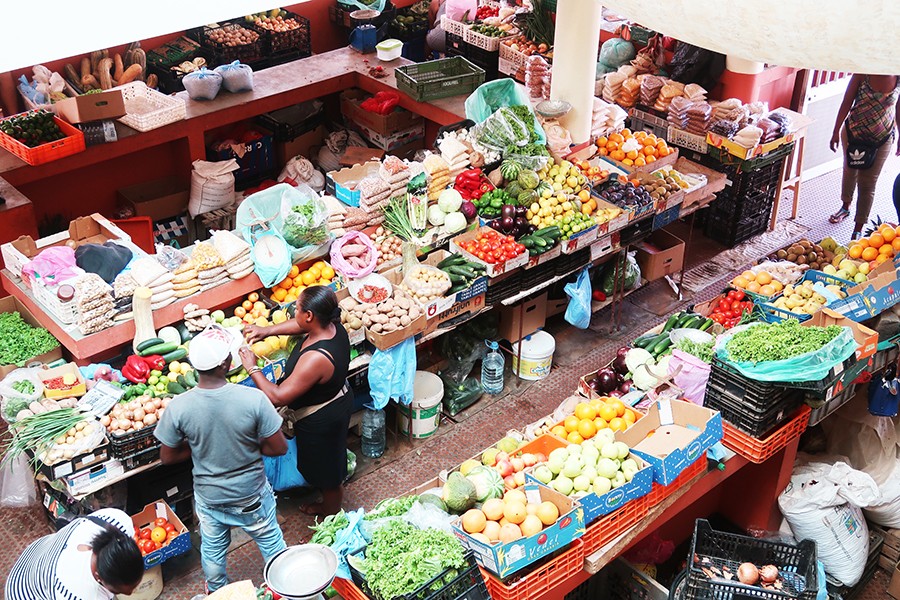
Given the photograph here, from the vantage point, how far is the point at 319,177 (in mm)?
8719

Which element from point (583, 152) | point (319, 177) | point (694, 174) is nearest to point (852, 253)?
point (694, 174)

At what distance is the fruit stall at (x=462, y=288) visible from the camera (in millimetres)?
4422

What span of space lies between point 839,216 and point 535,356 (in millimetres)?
4341

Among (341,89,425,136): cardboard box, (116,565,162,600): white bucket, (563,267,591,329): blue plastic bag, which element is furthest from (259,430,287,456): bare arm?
(341,89,425,136): cardboard box

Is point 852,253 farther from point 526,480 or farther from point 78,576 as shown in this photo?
point 78,576

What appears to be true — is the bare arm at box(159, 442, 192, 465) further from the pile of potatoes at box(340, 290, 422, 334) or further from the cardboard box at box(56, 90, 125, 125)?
the cardboard box at box(56, 90, 125, 125)

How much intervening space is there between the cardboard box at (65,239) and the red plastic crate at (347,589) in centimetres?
311

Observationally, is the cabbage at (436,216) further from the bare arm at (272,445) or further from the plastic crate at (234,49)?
Result: the plastic crate at (234,49)

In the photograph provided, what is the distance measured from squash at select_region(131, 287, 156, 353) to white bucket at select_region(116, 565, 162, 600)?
1323mm

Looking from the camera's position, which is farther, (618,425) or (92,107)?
(92,107)

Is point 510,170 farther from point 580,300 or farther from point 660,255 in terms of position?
point 660,255

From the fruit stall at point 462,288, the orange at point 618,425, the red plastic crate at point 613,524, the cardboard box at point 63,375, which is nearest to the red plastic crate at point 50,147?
the fruit stall at point 462,288

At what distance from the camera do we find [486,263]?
6328 millimetres

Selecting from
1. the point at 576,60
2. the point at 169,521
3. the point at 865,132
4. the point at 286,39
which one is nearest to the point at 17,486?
the point at 169,521
